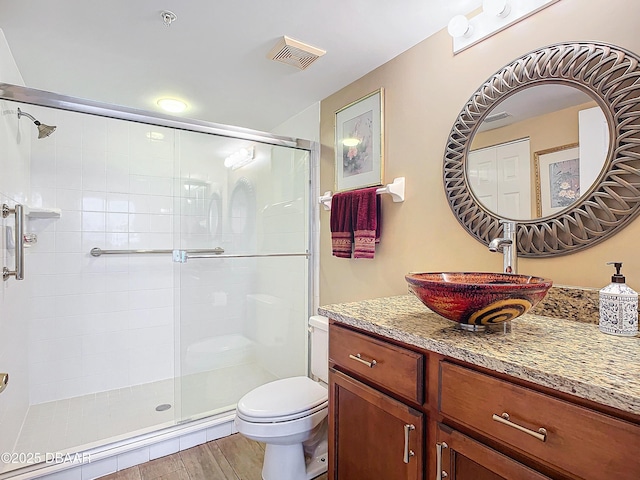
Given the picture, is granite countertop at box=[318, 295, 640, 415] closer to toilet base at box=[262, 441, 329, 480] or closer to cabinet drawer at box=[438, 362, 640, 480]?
cabinet drawer at box=[438, 362, 640, 480]

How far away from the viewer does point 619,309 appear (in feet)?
3.08

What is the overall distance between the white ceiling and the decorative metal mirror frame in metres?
0.44

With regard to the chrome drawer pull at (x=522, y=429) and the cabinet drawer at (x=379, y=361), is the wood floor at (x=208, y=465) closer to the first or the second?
the cabinet drawer at (x=379, y=361)

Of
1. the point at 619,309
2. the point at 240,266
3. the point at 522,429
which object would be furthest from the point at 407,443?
the point at 240,266

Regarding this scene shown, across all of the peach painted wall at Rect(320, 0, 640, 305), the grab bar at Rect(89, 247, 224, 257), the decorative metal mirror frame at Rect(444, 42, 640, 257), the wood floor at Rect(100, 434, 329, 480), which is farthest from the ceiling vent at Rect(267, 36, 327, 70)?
the wood floor at Rect(100, 434, 329, 480)

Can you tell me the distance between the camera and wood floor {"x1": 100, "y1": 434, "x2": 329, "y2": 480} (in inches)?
67.8

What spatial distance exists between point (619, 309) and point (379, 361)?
0.68m

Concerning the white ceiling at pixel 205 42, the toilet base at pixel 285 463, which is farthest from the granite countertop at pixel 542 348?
the white ceiling at pixel 205 42

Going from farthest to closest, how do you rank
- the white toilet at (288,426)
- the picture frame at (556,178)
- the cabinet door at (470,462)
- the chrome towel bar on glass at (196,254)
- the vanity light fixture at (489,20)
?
the chrome towel bar on glass at (196,254) < the white toilet at (288,426) < the vanity light fixture at (489,20) < the picture frame at (556,178) < the cabinet door at (470,462)

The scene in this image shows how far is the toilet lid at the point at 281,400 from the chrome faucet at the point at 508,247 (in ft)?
3.45

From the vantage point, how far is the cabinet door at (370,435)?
95cm

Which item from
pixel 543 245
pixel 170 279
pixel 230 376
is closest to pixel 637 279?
pixel 543 245

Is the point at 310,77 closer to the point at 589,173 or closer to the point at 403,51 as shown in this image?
the point at 403,51

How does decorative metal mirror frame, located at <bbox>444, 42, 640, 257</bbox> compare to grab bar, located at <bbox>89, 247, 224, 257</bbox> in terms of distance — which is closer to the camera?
decorative metal mirror frame, located at <bbox>444, 42, 640, 257</bbox>
